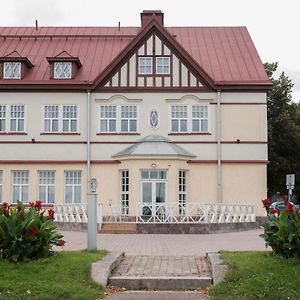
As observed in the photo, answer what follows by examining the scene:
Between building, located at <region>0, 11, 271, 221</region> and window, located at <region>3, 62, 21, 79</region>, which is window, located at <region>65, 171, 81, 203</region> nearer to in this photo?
building, located at <region>0, 11, 271, 221</region>

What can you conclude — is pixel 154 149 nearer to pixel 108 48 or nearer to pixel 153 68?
pixel 153 68

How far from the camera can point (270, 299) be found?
930 centimetres

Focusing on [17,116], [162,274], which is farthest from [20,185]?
[162,274]

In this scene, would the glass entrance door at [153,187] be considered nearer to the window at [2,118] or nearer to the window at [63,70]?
the window at [63,70]

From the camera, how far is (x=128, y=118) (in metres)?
32.2

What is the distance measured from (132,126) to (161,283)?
21796mm

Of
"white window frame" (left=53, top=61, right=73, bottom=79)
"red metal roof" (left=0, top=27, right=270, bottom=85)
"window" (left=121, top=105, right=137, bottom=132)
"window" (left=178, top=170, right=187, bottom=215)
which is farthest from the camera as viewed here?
"white window frame" (left=53, top=61, right=73, bottom=79)

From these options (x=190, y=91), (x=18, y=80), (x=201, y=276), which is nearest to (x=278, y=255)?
(x=201, y=276)

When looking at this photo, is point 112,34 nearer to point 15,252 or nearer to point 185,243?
point 185,243

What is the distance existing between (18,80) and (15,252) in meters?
22.4

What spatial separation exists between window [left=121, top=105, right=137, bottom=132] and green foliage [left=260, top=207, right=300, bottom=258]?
20.7m

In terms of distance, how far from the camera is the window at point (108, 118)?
1266 inches

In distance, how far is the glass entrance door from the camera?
1185 inches

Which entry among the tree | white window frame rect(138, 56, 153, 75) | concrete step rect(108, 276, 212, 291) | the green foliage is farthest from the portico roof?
concrete step rect(108, 276, 212, 291)
